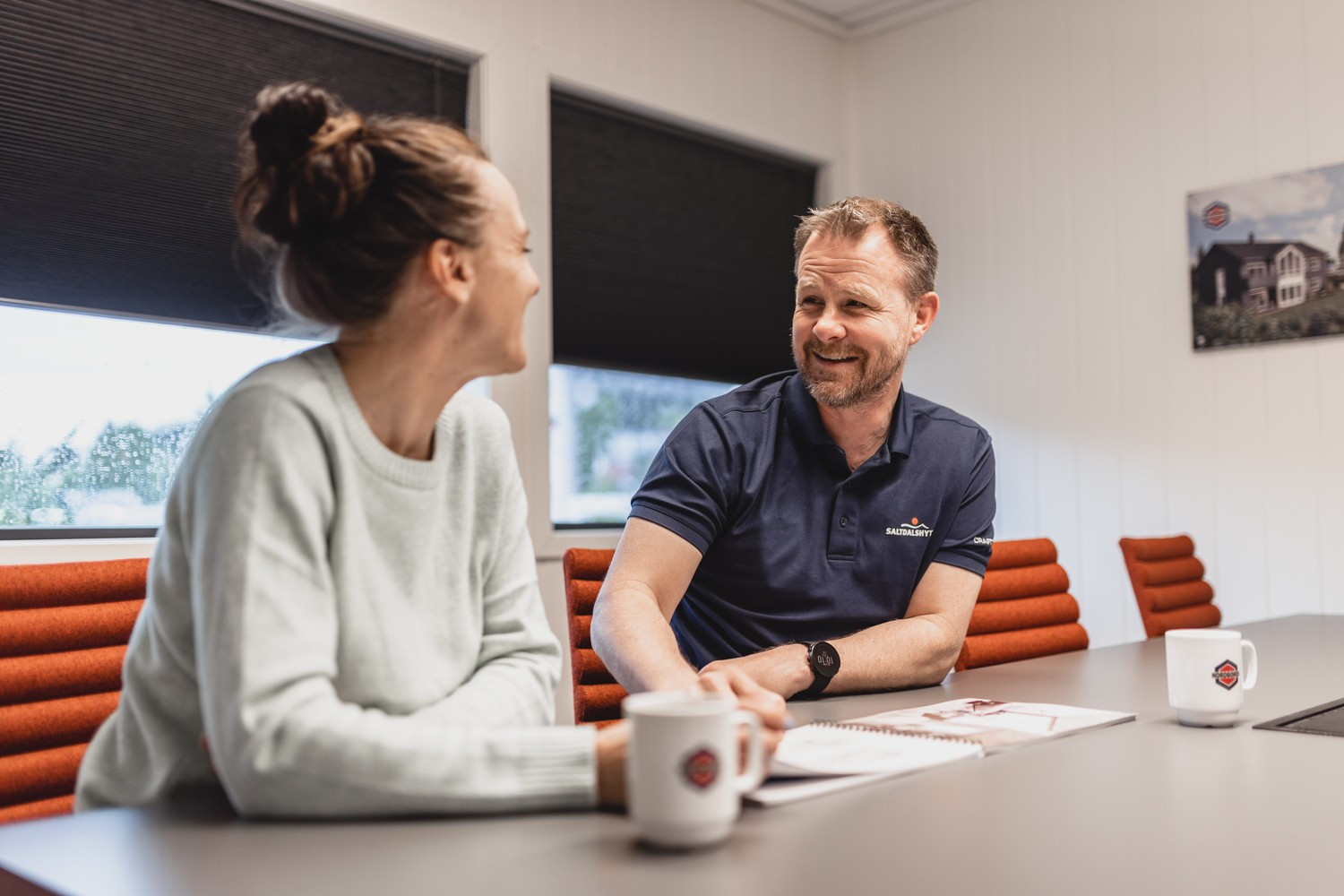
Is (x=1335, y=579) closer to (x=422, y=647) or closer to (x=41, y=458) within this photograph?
(x=422, y=647)

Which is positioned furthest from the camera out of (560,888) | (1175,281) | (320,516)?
(1175,281)

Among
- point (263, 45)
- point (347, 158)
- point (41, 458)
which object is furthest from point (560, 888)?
point (263, 45)

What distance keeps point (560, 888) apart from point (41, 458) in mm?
2492

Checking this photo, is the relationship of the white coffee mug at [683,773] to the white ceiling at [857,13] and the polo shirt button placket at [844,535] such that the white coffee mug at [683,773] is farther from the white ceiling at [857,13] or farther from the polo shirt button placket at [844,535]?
the white ceiling at [857,13]

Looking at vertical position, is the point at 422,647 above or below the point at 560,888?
above

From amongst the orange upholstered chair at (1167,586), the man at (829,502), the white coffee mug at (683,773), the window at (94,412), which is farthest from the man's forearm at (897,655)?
the window at (94,412)

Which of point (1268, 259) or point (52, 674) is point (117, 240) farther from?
point (1268, 259)

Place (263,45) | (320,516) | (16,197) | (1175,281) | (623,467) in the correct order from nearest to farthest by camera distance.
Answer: (320,516)
(16,197)
(263,45)
(1175,281)
(623,467)

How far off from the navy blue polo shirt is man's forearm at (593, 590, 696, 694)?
0.54 feet

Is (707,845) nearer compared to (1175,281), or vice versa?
(707,845)

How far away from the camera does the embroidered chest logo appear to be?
174 centimetres

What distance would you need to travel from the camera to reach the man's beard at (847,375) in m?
1.80

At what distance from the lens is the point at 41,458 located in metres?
2.68

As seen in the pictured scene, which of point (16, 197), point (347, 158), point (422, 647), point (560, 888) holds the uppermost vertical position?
point (16, 197)
